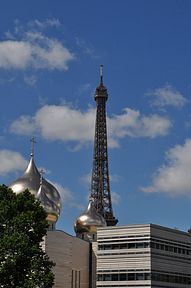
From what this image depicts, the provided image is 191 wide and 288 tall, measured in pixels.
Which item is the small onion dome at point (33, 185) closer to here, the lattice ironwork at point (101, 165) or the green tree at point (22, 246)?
the green tree at point (22, 246)

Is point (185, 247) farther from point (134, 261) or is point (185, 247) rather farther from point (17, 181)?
point (17, 181)

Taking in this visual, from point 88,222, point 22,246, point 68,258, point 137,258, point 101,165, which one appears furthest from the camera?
point 101,165

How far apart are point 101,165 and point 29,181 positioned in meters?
51.2

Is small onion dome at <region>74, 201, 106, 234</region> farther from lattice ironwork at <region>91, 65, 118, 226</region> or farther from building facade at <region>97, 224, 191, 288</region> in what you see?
lattice ironwork at <region>91, 65, 118, 226</region>

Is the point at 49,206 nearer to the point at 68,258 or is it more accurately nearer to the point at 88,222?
the point at 68,258

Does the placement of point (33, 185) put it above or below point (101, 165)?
below

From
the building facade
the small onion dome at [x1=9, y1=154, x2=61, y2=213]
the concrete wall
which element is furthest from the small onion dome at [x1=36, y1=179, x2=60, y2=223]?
the building facade

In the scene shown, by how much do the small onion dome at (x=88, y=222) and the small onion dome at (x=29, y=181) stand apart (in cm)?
985

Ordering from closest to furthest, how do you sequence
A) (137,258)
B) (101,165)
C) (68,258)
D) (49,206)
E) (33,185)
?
(68,258) < (137,258) < (49,206) < (33,185) < (101,165)

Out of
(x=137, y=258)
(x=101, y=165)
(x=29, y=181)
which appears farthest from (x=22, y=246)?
(x=101, y=165)

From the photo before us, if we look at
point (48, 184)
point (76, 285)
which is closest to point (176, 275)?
point (76, 285)

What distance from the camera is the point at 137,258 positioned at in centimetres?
6531

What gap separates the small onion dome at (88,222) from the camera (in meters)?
75.0

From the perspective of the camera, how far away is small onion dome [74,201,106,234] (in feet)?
246
